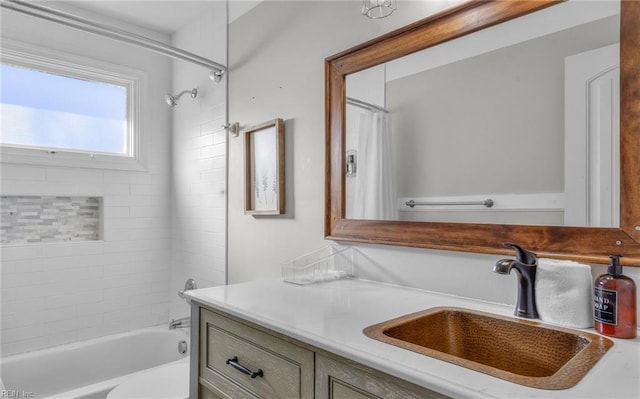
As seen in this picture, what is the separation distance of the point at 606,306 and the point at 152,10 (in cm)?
298

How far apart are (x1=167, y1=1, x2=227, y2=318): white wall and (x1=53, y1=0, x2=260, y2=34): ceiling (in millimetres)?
70

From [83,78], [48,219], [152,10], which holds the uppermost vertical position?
[152,10]

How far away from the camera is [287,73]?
201cm

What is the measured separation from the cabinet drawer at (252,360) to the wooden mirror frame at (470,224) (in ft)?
2.01

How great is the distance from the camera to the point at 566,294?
99 centimetres

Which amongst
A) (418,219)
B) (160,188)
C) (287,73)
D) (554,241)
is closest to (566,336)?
(554,241)

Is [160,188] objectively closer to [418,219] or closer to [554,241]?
[418,219]

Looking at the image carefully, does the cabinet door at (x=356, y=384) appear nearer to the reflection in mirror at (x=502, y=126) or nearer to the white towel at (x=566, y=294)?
the white towel at (x=566, y=294)

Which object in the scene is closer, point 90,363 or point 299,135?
point 299,135

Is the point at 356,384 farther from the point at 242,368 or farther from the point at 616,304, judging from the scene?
the point at 616,304

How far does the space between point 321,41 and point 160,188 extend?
72.5 inches

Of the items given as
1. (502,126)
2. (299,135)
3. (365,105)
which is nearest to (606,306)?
(502,126)

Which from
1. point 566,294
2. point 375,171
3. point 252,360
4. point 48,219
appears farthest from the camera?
point 48,219

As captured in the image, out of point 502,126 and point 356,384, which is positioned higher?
point 502,126
